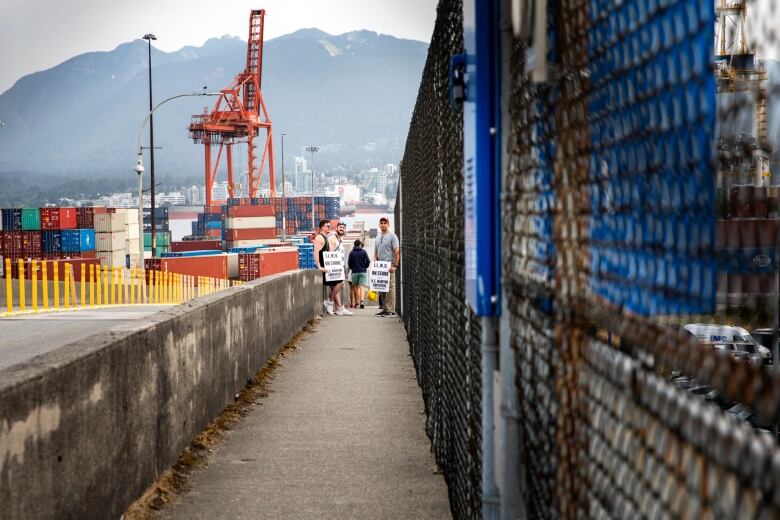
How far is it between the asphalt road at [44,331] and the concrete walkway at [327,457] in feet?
16.0

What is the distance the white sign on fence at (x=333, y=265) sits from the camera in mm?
18766

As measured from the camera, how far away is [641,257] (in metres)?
1.56

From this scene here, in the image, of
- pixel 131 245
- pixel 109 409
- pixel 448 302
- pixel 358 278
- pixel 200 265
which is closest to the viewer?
pixel 109 409

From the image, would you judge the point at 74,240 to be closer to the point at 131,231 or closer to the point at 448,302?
the point at 131,231

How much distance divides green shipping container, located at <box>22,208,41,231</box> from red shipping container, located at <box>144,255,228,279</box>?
7108 millimetres

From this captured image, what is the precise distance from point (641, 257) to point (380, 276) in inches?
730

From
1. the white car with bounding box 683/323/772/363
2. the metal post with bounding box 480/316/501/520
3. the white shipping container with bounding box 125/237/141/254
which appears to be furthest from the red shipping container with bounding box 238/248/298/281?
the metal post with bounding box 480/316/501/520

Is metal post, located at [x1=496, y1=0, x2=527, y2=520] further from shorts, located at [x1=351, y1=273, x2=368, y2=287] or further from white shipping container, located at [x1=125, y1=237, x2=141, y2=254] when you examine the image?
white shipping container, located at [x1=125, y1=237, x2=141, y2=254]

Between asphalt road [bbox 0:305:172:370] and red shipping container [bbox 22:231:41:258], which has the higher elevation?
red shipping container [bbox 22:231:41:258]

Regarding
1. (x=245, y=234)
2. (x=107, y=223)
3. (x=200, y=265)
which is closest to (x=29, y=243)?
(x=107, y=223)

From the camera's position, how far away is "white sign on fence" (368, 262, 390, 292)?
19.7 metres

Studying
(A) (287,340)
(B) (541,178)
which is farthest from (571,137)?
(A) (287,340)

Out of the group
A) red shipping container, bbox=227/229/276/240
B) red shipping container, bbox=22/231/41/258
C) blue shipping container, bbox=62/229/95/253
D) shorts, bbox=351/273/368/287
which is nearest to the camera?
shorts, bbox=351/273/368/287

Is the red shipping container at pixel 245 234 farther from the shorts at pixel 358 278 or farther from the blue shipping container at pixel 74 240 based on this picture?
the shorts at pixel 358 278
